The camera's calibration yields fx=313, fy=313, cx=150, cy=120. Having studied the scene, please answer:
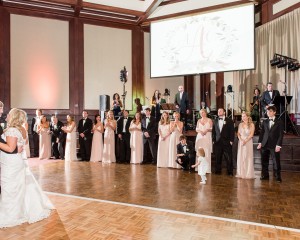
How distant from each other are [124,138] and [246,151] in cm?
387

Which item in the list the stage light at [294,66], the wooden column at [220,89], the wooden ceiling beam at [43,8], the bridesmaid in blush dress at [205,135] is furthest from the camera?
the wooden column at [220,89]

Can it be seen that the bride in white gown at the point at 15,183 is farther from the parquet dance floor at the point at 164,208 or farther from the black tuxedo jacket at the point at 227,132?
the black tuxedo jacket at the point at 227,132

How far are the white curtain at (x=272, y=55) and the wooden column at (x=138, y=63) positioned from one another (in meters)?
3.88

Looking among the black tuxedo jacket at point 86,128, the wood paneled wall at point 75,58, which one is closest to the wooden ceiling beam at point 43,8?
the wood paneled wall at point 75,58

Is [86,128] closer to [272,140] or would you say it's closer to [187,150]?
[187,150]

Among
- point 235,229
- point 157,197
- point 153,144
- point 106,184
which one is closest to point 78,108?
point 153,144

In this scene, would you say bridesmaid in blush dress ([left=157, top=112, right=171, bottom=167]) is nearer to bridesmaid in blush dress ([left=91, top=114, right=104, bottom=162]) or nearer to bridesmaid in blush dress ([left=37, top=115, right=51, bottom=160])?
bridesmaid in blush dress ([left=91, top=114, right=104, bottom=162])

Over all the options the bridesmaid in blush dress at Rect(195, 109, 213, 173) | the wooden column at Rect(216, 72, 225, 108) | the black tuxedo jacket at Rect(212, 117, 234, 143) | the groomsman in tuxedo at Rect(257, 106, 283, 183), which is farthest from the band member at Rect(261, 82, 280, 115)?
the wooden column at Rect(216, 72, 225, 108)

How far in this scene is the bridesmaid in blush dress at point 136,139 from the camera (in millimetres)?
9032

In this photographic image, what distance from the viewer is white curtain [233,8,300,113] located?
989cm

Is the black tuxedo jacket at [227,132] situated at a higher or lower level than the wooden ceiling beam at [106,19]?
lower

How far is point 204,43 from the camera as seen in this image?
34.0 feet

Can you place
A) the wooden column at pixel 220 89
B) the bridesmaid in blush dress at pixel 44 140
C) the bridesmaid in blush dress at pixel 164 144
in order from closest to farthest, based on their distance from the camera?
the bridesmaid in blush dress at pixel 164 144
the bridesmaid in blush dress at pixel 44 140
the wooden column at pixel 220 89

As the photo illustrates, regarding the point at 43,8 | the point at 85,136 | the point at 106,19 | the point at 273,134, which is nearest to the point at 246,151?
the point at 273,134
